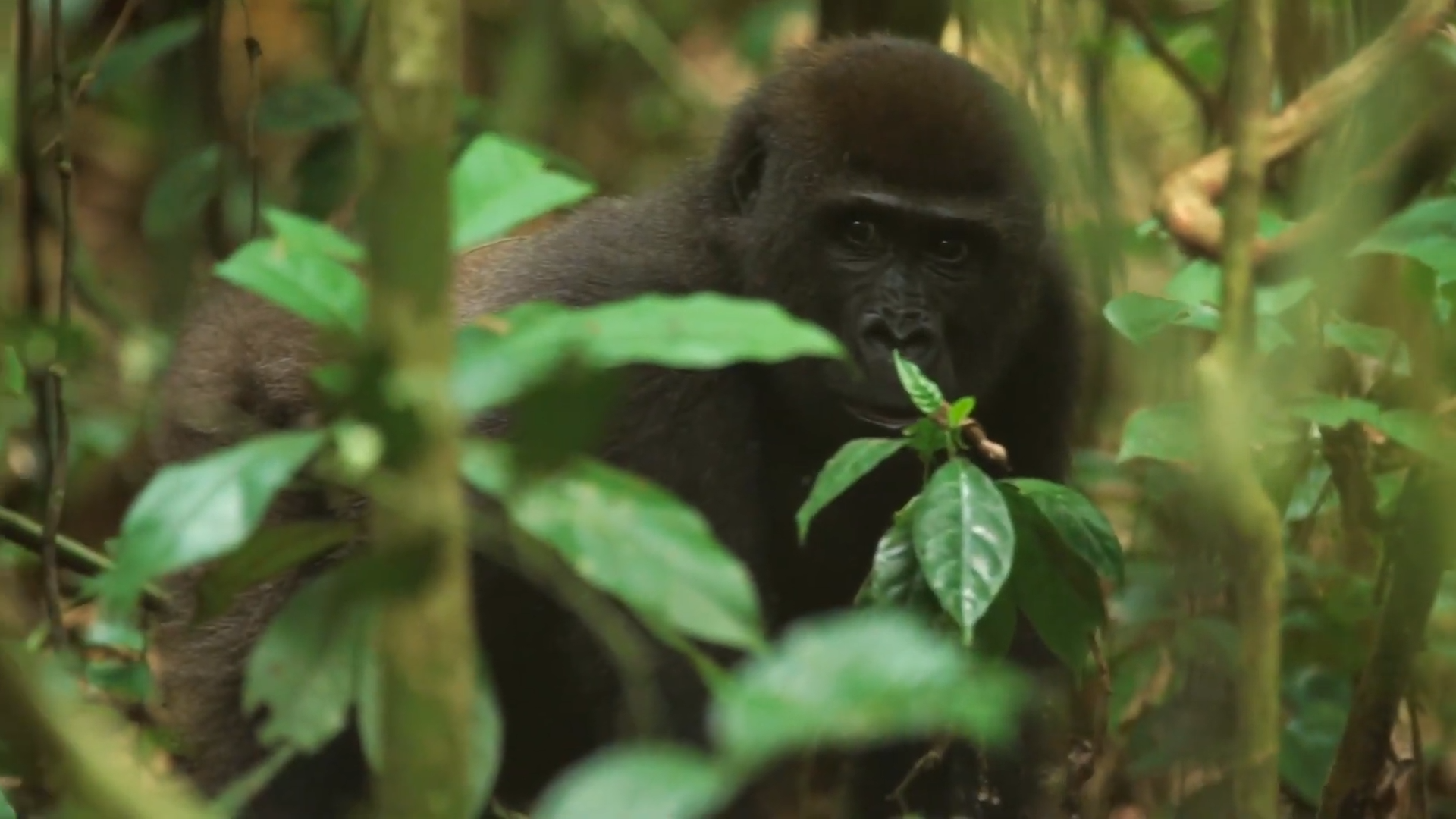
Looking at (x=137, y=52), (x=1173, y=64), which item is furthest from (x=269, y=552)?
(x=137, y=52)

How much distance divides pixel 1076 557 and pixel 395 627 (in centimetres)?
190

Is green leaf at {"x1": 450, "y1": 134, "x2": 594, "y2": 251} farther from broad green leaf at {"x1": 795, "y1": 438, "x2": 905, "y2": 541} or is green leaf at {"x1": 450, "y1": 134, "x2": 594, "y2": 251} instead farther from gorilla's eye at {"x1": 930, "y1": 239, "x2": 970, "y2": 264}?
gorilla's eye at {"x1": 930, "y1": 239, "x2": 970, "y2": 264}

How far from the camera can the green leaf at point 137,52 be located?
453 centimetres

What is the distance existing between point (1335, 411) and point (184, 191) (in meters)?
2.87

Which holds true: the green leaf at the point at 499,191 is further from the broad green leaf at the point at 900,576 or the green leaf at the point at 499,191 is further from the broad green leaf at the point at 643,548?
the broad green leaf at the point at 900,576

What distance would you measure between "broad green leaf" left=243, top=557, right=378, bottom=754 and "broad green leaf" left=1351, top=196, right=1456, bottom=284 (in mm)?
1837

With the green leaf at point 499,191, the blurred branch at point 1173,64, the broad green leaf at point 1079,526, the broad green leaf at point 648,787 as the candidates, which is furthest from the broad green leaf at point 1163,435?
the broad green leaf at point 648,787

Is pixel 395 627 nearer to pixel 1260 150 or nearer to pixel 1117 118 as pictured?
pixel 1260 150

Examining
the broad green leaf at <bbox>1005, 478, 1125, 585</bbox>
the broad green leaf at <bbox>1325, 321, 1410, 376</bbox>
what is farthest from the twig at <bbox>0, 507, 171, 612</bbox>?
the broad green leaf at <bbox>1325, 321, 1410, 376</bbox>

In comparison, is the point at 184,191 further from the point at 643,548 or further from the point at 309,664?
the point at 643,548

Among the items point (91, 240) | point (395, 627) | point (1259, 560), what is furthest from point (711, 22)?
point (395, 627)

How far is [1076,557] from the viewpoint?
3.04 metres

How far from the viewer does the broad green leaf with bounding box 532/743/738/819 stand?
1143 mm

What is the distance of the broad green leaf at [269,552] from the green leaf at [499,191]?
0.28 m
